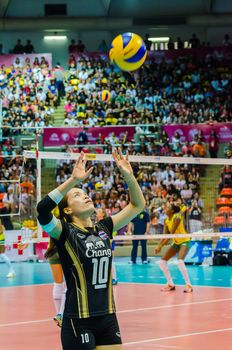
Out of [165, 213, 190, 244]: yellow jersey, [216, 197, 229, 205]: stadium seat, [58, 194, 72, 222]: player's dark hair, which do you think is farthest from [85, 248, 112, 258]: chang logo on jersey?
[216, 197, 229, 205]: stadium seat

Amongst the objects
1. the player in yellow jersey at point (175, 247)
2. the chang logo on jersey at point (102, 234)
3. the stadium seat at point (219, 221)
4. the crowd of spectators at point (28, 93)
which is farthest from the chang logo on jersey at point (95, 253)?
the crowd of spectators at point (28, 93)

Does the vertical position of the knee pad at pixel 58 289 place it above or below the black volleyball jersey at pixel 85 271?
below

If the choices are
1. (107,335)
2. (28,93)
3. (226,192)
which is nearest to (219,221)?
(226,192)

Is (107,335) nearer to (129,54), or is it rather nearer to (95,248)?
(95,248)

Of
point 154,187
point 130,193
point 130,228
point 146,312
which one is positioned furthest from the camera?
point 154,187

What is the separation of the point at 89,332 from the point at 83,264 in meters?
0.54

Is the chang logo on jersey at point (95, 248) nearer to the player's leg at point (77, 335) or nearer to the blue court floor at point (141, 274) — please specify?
the player's leg at point (77, 335)

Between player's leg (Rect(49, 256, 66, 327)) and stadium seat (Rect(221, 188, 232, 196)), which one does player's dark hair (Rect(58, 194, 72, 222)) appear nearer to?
player's leg (Rect(49, 256, 66, 327))

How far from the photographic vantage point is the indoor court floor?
11.3m

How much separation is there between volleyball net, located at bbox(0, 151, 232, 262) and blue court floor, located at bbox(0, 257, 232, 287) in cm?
114

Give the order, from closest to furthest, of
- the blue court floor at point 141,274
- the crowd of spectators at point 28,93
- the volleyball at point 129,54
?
the volleyball at point 129,54 → the blue court floor at point 141,274 → the crowd of spectators at point 28,93

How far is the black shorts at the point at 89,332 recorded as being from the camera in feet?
19.5

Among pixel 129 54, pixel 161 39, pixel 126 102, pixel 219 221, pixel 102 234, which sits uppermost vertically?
pixel 161 39

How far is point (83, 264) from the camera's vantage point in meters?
6.20
